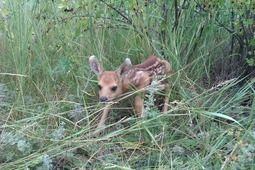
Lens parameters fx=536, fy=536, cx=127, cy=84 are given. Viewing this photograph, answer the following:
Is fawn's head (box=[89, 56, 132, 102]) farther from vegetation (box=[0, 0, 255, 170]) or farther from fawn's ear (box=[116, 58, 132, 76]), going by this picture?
vegetation (box=[0, 0, 255, 170])

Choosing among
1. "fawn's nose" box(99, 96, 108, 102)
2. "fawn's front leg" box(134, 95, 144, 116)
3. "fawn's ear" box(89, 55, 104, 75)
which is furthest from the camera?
"fawn's ear" box(89, 55, 104, 75)

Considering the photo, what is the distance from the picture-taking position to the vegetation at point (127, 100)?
3438 mm

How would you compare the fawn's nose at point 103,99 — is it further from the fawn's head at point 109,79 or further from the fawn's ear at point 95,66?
the fawn's ear at point 95,66

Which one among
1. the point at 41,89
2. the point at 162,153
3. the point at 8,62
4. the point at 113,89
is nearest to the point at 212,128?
the point at 162,153

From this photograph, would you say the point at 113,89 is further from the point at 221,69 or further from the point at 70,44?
the point at 221,69

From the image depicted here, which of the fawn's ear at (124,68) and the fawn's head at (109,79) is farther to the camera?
the fawn's ear at (124,68)

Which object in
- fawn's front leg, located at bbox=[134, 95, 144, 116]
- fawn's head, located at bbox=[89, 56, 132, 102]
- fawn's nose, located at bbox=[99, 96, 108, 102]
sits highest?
fawn's head, located at bbox=[89, 56, 132, 102]

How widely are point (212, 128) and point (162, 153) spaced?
1.46 ft

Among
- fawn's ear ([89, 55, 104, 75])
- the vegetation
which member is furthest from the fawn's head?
the vegetation

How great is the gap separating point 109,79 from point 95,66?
0.65 feet

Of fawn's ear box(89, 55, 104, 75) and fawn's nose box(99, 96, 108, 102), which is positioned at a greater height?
fawn's ear box(89, 55, 104, 75)

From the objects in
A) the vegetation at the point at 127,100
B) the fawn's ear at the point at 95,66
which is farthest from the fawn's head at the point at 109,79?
the vegetation at the point at 127,100

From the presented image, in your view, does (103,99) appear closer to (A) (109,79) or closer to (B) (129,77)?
(A) (109,79)

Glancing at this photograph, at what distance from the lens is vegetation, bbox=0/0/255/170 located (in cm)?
344
